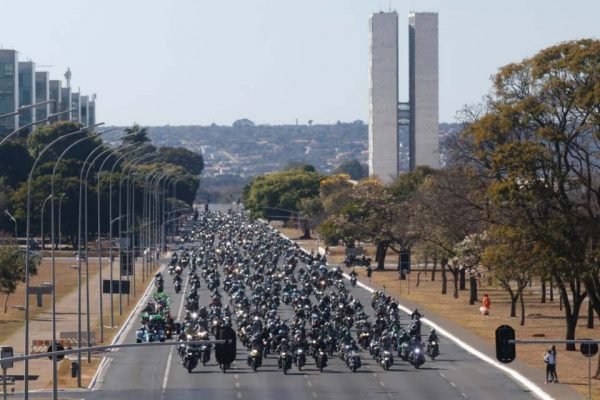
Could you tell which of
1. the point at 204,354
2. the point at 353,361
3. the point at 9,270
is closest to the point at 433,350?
the point at 353,361

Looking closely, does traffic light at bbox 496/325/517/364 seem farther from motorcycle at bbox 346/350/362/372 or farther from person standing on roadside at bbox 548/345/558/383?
motorcycle at bbox 346/350/362/372

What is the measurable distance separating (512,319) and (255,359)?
80.4 feet

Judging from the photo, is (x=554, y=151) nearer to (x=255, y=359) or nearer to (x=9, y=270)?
(x=255, y=359)

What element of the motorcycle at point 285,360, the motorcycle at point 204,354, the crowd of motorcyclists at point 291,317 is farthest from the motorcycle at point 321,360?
the motorcycle at point 204,354

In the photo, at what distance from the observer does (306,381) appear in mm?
53656

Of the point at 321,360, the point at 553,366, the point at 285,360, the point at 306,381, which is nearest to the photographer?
the point at 553,366

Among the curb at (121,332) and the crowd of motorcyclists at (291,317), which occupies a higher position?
the crowd of motorcyclists at (291,317)

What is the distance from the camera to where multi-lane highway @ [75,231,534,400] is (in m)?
49.7

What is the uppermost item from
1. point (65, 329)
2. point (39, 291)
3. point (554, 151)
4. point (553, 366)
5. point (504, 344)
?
point (554, 151)

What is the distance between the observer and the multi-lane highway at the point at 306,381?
163ft

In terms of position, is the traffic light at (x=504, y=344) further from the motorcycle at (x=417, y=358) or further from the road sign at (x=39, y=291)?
the road sign at (x=39, y=291)

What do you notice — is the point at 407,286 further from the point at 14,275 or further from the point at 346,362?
the point at 346,362

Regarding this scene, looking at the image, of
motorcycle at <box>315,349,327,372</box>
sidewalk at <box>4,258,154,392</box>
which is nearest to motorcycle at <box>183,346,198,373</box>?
sidewalk at <box>4,258,154,392</box>

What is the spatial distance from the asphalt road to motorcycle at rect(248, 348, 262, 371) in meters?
0.28
